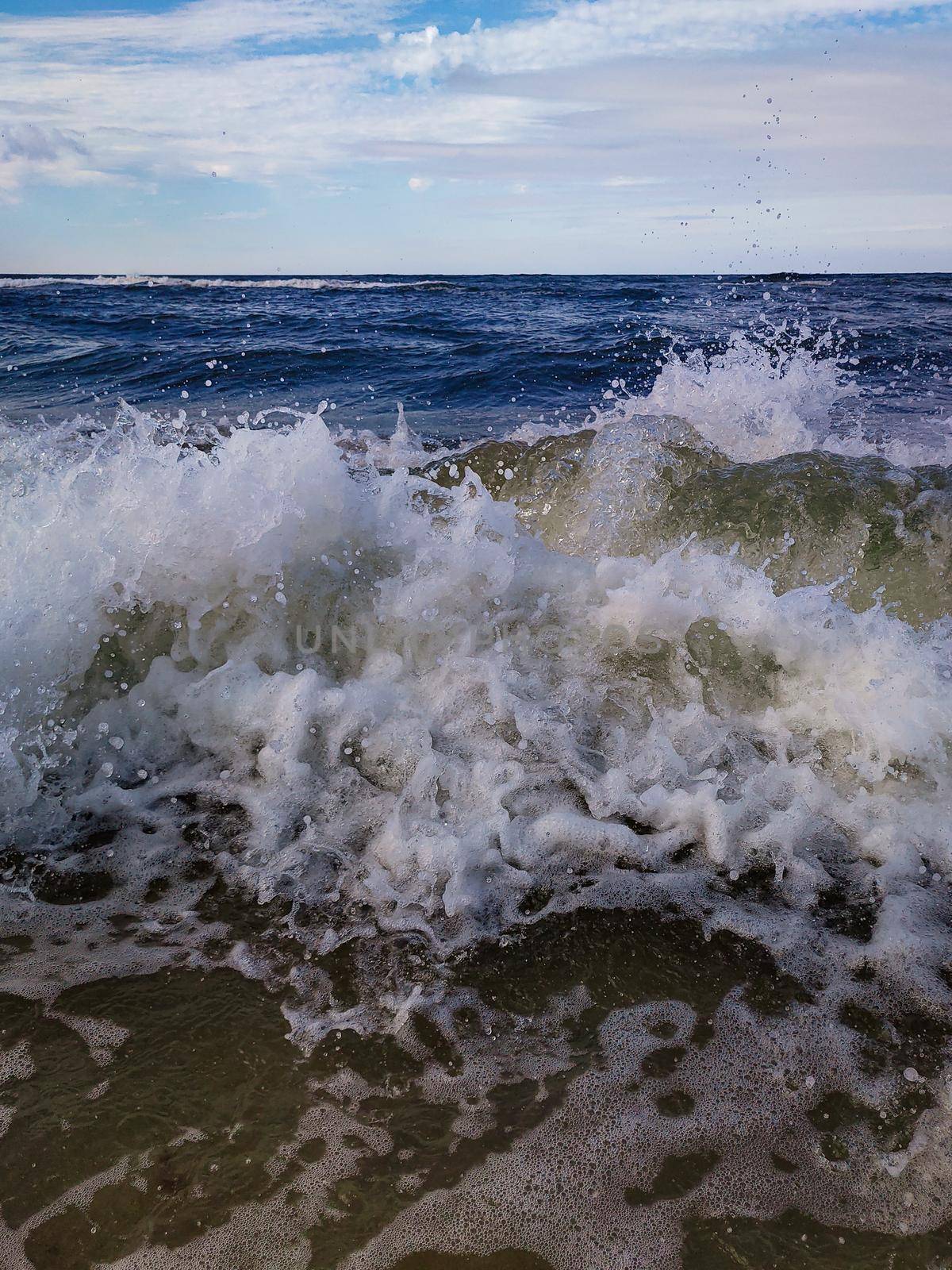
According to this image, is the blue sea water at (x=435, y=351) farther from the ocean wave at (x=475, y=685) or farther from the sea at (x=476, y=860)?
the sea at (x=476, y=860)

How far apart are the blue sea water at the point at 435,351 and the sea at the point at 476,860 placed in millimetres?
3919

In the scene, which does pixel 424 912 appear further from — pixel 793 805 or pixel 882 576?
pixel 882 576

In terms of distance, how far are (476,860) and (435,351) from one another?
10.9m

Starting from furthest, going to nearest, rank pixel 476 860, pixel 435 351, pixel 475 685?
pixel 435 351, pixel 475 685, pixel 476 860

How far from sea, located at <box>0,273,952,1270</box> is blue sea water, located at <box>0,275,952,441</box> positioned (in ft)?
12.9

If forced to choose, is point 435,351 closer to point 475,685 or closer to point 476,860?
point 475,685

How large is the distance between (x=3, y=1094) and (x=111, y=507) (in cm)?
250

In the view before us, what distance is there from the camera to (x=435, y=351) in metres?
12.4

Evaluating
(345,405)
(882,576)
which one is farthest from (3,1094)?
(345,405)

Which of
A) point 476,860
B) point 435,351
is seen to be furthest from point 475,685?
point 435,351

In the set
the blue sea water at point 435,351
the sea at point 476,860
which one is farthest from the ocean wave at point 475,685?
the blue sea water at point 435,351

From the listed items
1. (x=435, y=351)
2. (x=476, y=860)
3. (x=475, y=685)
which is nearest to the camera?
(x=476, y=860)

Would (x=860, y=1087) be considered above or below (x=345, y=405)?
below

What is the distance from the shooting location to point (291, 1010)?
220cm
